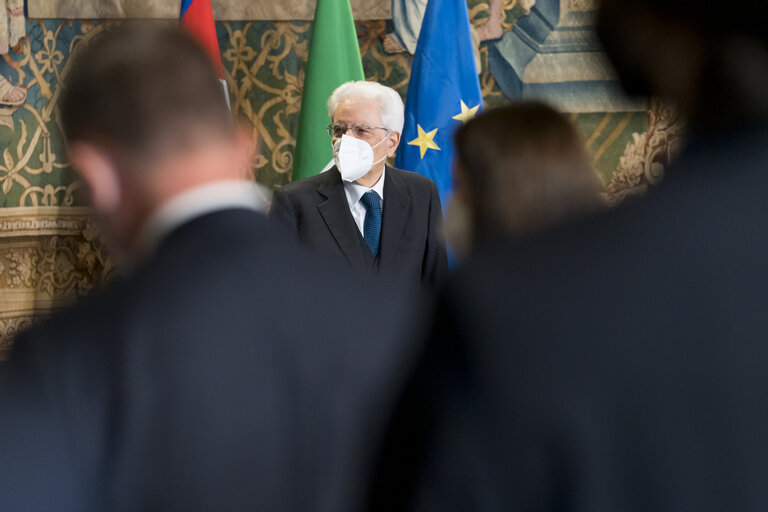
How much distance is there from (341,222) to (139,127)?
2678mm

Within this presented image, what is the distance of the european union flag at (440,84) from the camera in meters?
5.36

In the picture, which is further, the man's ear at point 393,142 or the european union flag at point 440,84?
the european union flag at point 440,84

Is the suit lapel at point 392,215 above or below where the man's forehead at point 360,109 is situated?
below

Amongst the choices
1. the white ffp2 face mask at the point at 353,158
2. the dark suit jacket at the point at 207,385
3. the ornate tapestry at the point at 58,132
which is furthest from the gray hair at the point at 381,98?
the dark suit jacket at the point at 207,385

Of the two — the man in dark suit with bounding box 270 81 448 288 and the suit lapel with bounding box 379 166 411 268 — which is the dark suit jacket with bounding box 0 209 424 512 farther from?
the suit lapel with bounding box 379 166 411 268

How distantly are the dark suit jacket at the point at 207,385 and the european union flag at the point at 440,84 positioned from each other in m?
4.18

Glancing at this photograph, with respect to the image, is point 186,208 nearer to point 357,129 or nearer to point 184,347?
point 184,347

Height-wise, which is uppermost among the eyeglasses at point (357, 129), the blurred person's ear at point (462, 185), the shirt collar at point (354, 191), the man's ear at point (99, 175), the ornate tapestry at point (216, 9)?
the ornate tapestry at point (216, 9)

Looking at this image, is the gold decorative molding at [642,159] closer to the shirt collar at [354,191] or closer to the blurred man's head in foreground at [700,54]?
the shirt collar at [354,191]

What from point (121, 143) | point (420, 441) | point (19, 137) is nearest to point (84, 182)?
point (121, 143)

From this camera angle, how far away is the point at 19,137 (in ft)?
19.4

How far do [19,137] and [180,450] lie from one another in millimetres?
5338

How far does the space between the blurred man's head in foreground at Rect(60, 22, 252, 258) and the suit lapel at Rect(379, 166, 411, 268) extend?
103 inches

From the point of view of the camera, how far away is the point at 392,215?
13.0 ft
